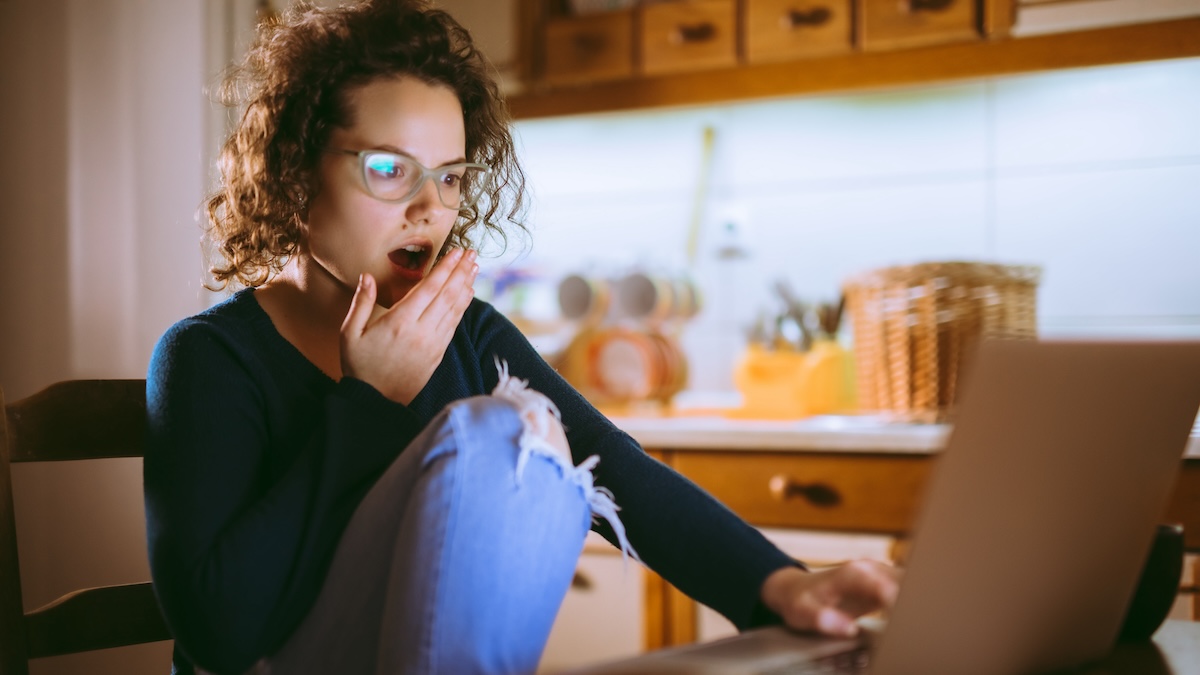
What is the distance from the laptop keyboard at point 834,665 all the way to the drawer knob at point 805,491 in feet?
3.56

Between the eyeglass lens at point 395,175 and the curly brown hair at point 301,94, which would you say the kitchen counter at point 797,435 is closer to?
the curly brown hair at point 301,94

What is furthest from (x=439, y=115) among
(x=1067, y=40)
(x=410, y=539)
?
(x=1067, y=40)

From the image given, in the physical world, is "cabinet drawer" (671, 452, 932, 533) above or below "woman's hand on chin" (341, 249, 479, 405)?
below

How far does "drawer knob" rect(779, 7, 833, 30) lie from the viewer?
1.85 meters

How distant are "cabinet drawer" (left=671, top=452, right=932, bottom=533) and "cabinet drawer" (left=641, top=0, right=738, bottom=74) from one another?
782mm

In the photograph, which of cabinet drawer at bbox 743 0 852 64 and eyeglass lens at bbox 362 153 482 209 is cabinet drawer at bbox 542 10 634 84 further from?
eyeglass lens at bbox 362 153 482 209

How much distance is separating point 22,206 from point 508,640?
4.97 ft

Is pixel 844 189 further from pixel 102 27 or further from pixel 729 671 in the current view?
pixel 729 671

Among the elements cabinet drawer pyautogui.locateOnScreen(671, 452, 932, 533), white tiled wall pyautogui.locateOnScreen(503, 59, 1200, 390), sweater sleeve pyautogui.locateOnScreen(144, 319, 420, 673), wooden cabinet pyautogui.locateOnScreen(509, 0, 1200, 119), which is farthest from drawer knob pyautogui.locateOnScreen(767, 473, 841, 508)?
sweater sleeve pyautogui.locateOnScreen(144, 319, 420, 673)

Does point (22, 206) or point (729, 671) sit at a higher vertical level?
point (22, 206)

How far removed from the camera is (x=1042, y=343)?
0.49 metres

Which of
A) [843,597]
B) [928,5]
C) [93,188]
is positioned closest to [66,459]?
[843,597]

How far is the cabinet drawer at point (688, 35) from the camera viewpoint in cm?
194

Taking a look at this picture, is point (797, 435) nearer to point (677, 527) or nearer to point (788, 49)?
point (788, 49)
